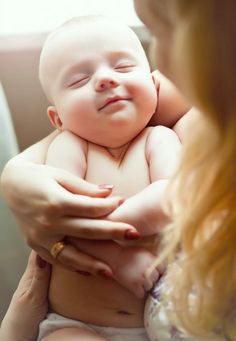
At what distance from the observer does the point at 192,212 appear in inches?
25.3

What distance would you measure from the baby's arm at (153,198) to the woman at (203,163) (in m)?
0.10

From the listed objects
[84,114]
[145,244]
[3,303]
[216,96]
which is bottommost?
[3,303]

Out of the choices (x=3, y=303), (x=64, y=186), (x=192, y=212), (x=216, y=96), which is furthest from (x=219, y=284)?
(x=3, y=303)

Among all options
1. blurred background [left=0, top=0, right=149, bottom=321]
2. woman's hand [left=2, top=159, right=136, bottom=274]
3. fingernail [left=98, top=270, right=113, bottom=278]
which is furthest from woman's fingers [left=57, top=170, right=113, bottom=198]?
blurred background [left=0, top=0, right=149, bottom=321]

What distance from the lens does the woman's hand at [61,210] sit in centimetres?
86

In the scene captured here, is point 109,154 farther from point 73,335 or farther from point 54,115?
point 73,335

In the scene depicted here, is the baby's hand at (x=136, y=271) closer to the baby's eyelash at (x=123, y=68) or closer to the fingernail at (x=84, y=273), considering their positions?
the fingernail at (x=84, y=273)

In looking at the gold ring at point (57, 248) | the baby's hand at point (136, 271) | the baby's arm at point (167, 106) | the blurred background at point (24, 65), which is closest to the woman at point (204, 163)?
the baby's hand at point (136, 271)

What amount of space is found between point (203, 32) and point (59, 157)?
1.49 feet

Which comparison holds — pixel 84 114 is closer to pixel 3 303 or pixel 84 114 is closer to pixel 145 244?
pixel 145 244

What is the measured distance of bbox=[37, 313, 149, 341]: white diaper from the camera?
877 millimetres

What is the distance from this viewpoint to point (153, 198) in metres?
0.84

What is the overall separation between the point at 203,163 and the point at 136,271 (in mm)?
271

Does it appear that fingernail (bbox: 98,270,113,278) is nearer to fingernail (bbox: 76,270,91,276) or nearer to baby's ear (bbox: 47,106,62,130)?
fingernail (bbox: 76,270,91,276)
